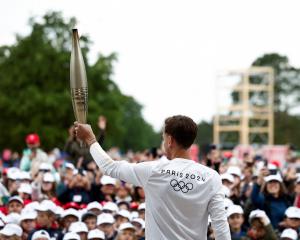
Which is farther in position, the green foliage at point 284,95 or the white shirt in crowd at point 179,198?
the green foliage at point 284,95

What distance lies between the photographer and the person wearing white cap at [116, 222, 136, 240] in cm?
911

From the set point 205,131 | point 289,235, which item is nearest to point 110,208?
point 289,235

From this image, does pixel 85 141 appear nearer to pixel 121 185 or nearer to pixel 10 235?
pixel 10 235

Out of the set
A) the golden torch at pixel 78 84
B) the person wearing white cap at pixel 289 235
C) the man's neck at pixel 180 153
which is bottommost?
the person wearing white cap at pixel 289 235

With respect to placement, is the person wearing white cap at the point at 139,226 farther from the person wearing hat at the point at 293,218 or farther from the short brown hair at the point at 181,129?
the short brown hair at the point at 181,129

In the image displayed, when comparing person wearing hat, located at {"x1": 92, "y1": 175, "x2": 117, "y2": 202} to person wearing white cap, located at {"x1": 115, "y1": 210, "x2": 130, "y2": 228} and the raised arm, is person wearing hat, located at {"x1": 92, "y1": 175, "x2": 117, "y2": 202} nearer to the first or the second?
person wearing white cap, located at {"x1": 115, "y1": 210, "x2": 130, "y2": 228}

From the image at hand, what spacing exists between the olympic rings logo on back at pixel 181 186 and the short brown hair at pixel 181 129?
0.75 feet

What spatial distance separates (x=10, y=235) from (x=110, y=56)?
3726 centimetres

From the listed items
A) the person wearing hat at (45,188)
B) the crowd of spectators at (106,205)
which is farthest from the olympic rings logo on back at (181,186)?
the person wearing hat at (45,188)

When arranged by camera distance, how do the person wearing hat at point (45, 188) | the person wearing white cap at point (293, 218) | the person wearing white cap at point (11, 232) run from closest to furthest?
the person wearing white cap at point (11, 232) → the person wearing white cap at point (293, 218) → the person wearing hat at point (45, 188)

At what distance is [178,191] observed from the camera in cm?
464

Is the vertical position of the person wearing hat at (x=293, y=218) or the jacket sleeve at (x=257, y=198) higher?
the jacket sleeve at (x=257, y=198)

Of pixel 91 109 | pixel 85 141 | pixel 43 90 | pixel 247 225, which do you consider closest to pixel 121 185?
pixel 247 225

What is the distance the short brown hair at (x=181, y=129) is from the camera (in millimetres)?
4652
